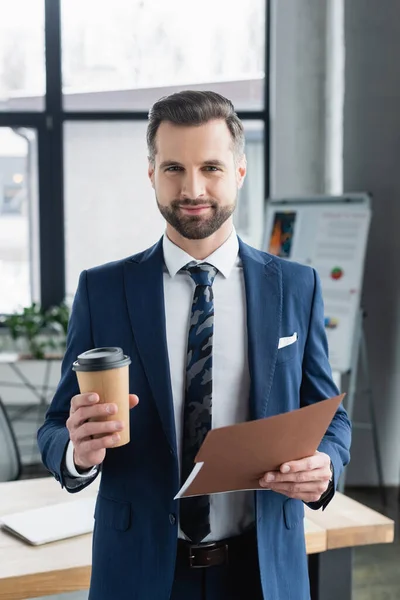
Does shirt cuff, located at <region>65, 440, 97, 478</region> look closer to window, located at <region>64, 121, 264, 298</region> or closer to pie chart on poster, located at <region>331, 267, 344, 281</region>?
pie chart on poster, located at <region>331, 267, 344, 281</region>

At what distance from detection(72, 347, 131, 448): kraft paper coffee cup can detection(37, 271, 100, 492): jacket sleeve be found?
19cm

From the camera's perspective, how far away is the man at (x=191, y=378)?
4.16ft

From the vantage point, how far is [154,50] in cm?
539

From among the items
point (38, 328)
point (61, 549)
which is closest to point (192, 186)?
point (61, 549)

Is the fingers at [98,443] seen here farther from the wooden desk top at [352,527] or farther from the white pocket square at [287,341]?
the wooden desk top at [352,527]

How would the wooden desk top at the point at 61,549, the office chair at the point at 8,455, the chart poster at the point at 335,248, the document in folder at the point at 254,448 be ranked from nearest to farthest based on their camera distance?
the document in folder at the point at 254,448, the wooden desk top at the point at 61,549, the office chair at the point at 8,455, the chart poster at the point at 335,248

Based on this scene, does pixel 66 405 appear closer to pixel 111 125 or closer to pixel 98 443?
pixel 98 443

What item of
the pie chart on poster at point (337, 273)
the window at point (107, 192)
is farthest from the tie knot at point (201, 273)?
the window at point (107, 192)

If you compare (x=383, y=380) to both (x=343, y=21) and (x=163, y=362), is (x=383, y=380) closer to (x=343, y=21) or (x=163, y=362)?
(x=343, y=21)

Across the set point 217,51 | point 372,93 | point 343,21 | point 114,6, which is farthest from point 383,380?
point 114,6

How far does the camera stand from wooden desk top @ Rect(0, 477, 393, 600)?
1.58 metres

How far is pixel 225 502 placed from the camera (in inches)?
51.6

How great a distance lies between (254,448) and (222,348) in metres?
0.27

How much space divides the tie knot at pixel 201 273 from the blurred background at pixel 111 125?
3.62 m
